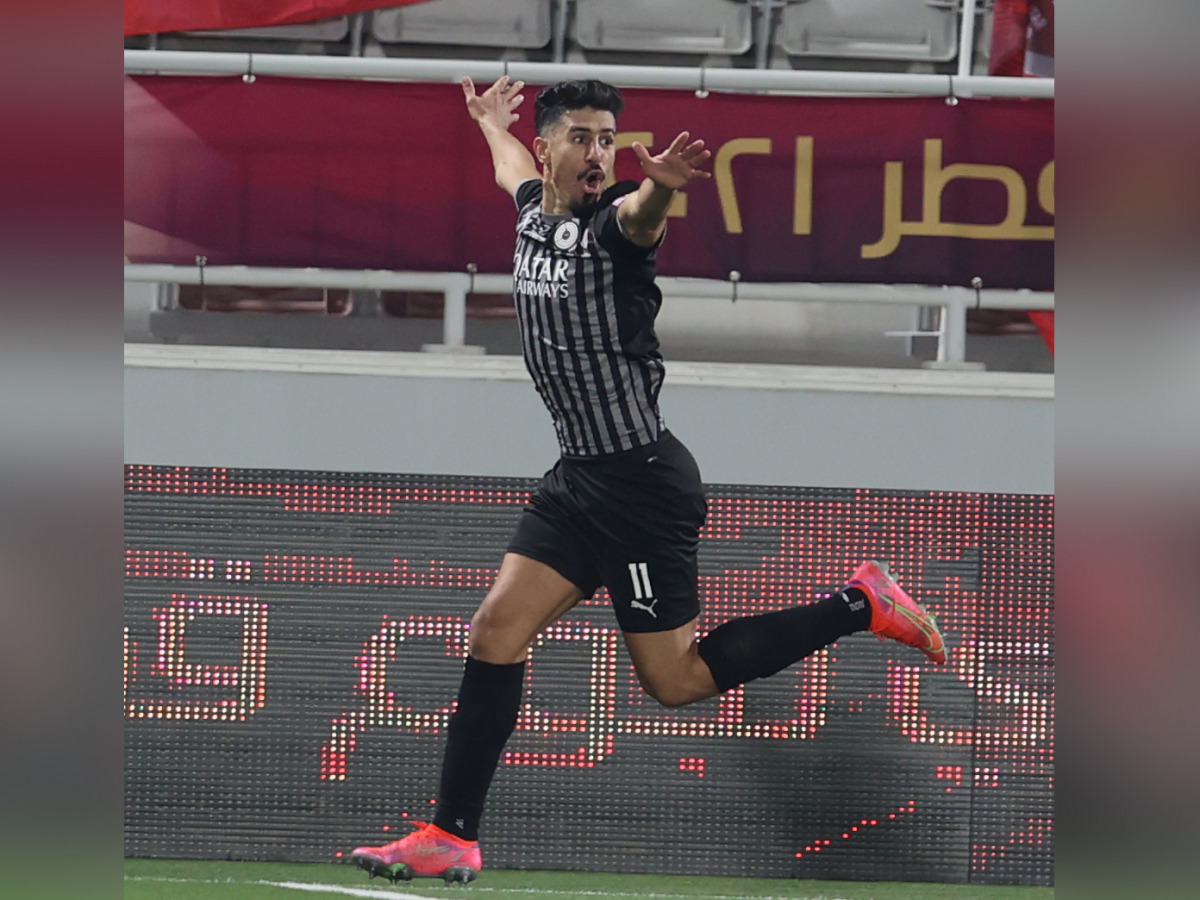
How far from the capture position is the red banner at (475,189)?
5.22m

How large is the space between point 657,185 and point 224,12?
2.99 m

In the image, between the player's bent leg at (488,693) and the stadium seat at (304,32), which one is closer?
the player's bent leg at (488,693)

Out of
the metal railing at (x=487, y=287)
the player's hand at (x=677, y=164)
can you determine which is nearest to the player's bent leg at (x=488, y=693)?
the player's hand at (x=677, y=164)

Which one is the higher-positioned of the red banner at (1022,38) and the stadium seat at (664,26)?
the stadium seat at (664,26)

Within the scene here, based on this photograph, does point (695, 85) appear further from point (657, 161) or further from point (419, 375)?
point (657, 161)

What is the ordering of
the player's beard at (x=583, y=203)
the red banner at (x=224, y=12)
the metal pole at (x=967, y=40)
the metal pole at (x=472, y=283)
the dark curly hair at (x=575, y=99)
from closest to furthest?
1. the dark curly hair at (x=575, y=99)
2. the player's beard at (x=583, y=203)
3. the metal pole at (x=472, y=283)
4. the metal pole at (x=967, y=40)
5. the red banner at (x=224, y=12)

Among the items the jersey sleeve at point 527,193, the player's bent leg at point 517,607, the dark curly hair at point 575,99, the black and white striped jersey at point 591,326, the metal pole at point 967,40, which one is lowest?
the player's bent leg at point 517,607

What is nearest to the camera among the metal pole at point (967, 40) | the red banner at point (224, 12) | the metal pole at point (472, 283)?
the metal pole at point (472, 283)

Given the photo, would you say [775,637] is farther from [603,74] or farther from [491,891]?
[603,74]

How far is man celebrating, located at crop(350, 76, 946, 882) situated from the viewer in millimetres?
3953

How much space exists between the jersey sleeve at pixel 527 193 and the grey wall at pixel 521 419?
0.94 meters

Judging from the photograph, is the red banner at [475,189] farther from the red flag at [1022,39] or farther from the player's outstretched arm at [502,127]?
the player's outstretched arm at [502,127]
